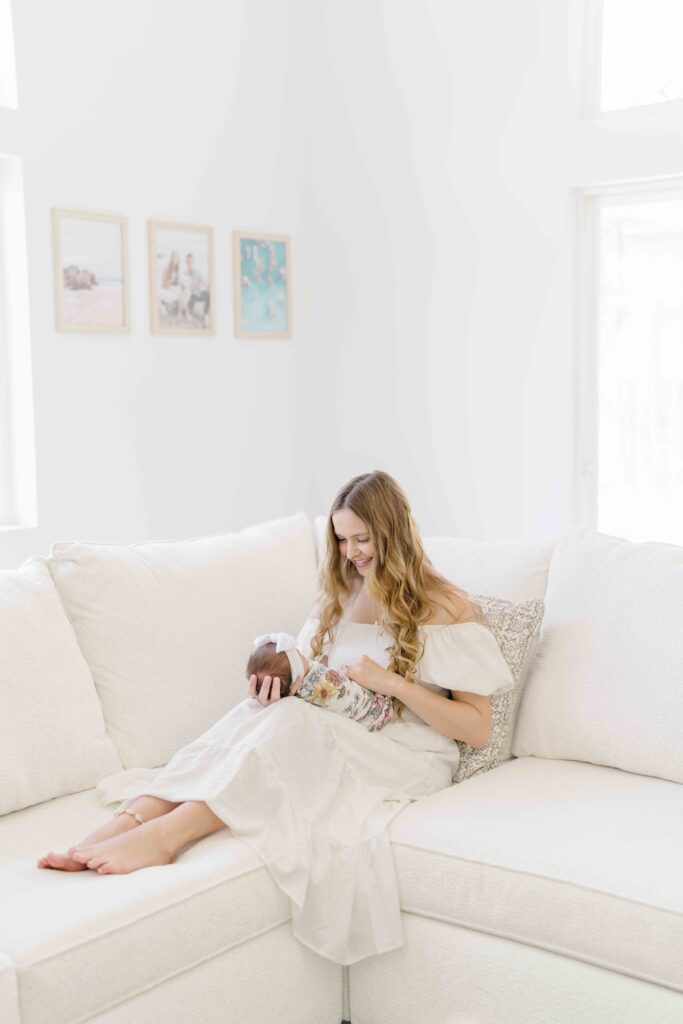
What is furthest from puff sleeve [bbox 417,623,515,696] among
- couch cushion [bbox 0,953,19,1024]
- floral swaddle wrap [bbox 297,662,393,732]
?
couch cushion [bbox 0,953,19,1024]

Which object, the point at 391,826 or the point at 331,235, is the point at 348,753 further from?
the point at 331,235

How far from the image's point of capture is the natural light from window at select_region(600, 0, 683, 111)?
176 inches

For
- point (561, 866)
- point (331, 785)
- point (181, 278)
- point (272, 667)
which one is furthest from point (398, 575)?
point (181, 278)

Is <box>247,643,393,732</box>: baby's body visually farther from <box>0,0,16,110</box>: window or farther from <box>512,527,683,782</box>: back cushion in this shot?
<box>0,0,16,110</box>: window

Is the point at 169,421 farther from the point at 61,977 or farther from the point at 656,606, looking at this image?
the point at 61,977

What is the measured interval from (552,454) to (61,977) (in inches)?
132

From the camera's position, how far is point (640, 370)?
4.71 meters

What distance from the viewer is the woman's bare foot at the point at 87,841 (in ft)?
6.86

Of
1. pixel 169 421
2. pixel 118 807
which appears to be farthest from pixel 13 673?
pixel 169 421

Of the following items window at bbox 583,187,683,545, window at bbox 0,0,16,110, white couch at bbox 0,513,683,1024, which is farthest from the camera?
window at bbox 583,187,683,545

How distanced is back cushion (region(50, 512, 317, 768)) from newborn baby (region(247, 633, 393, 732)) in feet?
0.95

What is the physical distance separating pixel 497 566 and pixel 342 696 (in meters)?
0.59

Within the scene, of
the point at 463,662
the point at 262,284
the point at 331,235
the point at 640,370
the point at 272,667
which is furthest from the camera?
the point at 331,235

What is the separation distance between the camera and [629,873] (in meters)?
2.04
